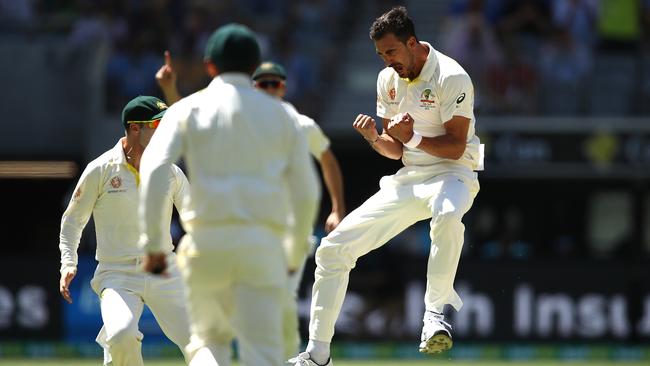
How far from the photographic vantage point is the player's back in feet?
22.6

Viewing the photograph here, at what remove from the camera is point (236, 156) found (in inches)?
272

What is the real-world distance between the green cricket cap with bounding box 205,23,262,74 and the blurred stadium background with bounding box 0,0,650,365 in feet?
32.2

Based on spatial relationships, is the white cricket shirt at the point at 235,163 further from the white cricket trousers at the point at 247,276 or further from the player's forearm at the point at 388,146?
the player's forearm at the point at 388,146

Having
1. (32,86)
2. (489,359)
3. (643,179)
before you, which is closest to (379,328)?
(489,359)

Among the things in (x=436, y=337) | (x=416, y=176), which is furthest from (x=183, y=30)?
(x=436, y=337)

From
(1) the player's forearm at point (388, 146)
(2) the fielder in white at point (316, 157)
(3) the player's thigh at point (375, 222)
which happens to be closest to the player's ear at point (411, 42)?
(1) the player's forearm at point (388, 146)

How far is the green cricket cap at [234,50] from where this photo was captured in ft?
23.0

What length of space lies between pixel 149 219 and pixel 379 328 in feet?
35.3

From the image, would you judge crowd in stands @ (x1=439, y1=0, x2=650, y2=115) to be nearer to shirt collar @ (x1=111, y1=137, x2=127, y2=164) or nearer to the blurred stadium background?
the blurred stadium background

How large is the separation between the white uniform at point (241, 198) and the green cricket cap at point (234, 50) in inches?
2.7

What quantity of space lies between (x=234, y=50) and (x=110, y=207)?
100 inches

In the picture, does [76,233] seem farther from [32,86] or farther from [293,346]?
[32,86]

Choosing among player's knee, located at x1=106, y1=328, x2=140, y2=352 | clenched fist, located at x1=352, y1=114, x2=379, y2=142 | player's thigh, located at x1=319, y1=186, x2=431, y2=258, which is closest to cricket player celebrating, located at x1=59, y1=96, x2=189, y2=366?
player's knee, located at x1=106, y1=328, x2=140, y2=352

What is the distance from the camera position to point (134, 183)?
9.26m
